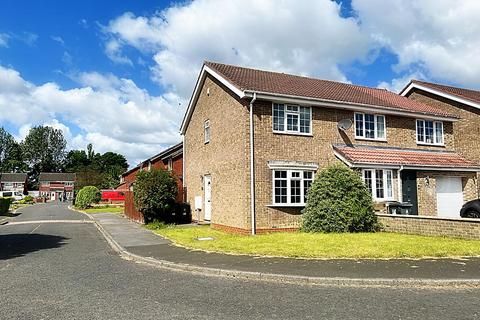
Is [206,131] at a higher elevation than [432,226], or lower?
higher

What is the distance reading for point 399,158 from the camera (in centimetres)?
1805

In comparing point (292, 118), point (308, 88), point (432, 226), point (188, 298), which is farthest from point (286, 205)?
point (188, 298)

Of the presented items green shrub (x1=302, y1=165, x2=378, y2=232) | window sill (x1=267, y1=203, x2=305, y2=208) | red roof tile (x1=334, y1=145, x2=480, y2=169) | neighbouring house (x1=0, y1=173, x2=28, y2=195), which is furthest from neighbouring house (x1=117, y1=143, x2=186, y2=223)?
neighbouring house (x1=0, y1=173, x2=28, y2=195)

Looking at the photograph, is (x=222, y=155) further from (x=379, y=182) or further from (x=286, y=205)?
(x=379, y=182)

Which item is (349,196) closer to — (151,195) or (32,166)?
(151,195)

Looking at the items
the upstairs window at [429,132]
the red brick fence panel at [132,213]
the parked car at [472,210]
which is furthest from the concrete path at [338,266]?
the upstairs window at [429,132]

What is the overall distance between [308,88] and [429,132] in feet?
22.6

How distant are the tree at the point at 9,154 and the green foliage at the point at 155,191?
112546 mm

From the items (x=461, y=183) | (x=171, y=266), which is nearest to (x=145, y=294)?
(x=171, y=266)

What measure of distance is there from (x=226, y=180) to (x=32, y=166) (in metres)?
119

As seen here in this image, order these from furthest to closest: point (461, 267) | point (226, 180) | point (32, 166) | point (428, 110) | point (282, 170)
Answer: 1. point (32, 166)
2. point (428, 110)
3. point (226, 180)
4. point (282, 170)
5. point (461, 267)

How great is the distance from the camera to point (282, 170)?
16109 mm

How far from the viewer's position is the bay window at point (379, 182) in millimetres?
17094

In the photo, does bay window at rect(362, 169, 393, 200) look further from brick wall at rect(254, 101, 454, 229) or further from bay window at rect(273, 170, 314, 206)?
bay window at rect(273, 170, 314, 206)
